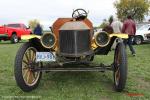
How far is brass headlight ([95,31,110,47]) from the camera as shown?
7816 millimetres

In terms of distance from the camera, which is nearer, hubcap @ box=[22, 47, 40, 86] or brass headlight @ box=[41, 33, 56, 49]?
hubcap @ box=[22, 47, 40, 86]

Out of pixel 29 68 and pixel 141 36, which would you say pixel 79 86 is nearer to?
pixel 29 68

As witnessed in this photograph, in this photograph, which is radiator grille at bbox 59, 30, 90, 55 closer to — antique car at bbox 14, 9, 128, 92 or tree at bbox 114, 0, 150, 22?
antique car at bbox 14, 9, 128, 92

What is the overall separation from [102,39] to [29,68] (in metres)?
1.68

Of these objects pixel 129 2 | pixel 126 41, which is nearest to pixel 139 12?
pixel 129 2

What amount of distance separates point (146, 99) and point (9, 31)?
21883 millimetres

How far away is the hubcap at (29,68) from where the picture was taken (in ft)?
24.5

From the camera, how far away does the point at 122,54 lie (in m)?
7.29

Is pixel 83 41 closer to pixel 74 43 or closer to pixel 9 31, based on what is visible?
pixel 74 43

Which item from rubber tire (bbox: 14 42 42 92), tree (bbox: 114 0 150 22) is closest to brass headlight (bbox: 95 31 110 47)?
rubber tire (bbox: 14 42 42 92)

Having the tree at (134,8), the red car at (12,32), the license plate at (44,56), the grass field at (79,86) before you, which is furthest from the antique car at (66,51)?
the tree at (134,8)

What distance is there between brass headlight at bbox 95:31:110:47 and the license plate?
1008 mm

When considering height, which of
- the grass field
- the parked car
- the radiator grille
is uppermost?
the radiator grille

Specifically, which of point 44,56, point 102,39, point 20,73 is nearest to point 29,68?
point 44,56
